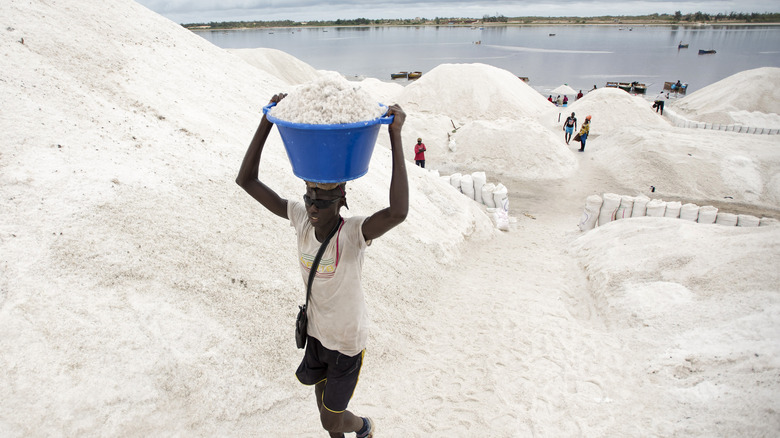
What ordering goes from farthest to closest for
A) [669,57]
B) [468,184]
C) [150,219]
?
[669,57]
[468,184]
[150,219]

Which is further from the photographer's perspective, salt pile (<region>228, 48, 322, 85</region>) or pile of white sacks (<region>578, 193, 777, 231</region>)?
salt pile (<region>228, 48, 322, 85</region>)

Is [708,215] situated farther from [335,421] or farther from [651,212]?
[335,421]

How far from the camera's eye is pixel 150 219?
4.05m

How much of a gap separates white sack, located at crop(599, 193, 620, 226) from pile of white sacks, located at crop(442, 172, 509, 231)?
6.11 feet

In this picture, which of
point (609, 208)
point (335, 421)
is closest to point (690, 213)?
point (609, 208)

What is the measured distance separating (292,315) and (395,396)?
46.7 inches

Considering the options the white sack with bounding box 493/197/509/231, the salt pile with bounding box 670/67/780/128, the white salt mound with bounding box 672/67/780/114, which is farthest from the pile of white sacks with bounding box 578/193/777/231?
the white salt mound with bounding box 672/67/780/114

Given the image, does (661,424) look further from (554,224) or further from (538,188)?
(538,188)

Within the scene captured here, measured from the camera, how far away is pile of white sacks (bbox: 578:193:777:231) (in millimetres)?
8281

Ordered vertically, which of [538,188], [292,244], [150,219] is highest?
[150,219]

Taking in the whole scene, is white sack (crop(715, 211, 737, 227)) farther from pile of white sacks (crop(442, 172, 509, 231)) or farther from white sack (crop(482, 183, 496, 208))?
white sack (crop(482, 183, 496, 208))

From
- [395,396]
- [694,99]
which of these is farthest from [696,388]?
[694,99]

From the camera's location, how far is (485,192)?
32.7 feet

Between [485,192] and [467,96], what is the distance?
13.2 m
